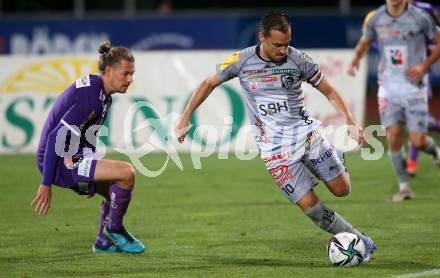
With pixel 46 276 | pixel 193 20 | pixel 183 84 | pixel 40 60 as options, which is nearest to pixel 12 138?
pixel 40 60

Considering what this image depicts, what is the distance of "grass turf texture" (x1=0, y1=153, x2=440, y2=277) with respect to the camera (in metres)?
7.29

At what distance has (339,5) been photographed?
73.5ft

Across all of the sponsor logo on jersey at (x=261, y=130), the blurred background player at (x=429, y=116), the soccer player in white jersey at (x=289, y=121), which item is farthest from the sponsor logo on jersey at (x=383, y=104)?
the sponsor logo on jersey at (x=261, y=130)

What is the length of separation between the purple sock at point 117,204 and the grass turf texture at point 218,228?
0.85 feet

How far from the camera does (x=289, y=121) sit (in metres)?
7.67

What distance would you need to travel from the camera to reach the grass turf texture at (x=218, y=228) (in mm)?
7289

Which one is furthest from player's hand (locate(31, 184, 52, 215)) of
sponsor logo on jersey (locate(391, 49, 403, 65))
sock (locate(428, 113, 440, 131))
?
sock (locate(428, 113, 440, 131))

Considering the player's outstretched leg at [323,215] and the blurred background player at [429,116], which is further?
the blurred background player at [429,116]

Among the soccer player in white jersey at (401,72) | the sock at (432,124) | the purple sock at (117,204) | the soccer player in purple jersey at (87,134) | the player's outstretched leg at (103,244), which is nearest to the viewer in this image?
the soccer player in purple jersey at (87,134)

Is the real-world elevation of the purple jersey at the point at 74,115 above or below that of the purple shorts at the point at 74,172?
above

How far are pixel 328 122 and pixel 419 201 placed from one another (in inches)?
202

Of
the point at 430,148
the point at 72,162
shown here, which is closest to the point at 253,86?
the point at 72,162

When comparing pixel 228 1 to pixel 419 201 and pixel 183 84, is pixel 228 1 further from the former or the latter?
pixel 419 201

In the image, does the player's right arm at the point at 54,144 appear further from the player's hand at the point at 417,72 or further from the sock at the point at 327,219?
the player's hand at the point at 417,72
